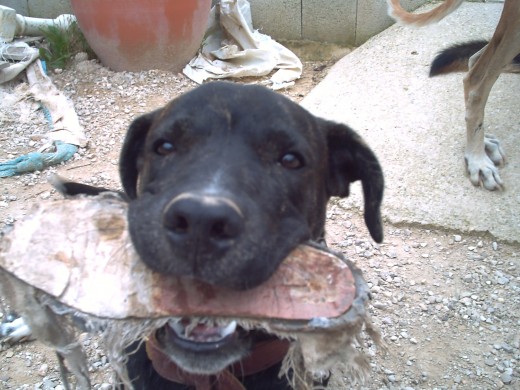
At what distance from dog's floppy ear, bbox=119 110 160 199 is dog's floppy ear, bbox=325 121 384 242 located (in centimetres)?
80

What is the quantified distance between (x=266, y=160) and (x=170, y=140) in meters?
0.37

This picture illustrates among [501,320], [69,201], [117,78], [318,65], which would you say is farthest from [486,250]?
[117,78]

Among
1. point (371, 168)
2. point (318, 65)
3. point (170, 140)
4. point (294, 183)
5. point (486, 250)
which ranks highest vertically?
point (170, 140)

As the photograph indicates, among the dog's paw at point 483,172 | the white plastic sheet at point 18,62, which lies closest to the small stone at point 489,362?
the dog's paw at point 483,172

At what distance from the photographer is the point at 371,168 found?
8.27 feet

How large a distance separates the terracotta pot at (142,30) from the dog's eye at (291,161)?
4.64 metres

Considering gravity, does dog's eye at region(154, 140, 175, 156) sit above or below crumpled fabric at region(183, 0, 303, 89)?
above

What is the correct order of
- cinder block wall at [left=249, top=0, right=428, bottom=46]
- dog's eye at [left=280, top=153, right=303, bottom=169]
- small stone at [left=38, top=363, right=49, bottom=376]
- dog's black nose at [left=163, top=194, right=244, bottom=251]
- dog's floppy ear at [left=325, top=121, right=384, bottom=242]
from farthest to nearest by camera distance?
cinder block wall at [left=249, top=0, right=428, bottom=46]
small stone at [left=38, top=363, right=49, bottom=376]
dog's floppy ear at [left=325, top=121, right=384, bottom=242]
dog's eye at [left=280, top=153, right=303, bottom=169]
dog's black nose at [left=163, top=194, right=244, bottom=251]

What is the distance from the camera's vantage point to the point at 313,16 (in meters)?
7.34

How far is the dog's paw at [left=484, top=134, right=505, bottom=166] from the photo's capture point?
479 cm

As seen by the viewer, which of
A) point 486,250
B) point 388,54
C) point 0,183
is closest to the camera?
point 486,250

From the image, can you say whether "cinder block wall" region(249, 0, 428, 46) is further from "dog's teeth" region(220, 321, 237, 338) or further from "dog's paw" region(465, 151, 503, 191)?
"dog's teeth" region(220, 321, 237, 338)

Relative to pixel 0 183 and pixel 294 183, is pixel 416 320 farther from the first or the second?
pixel 0 183

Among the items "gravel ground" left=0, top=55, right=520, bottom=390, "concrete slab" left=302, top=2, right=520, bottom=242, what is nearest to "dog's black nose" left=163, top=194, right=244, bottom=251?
"gravel ground" left=0, top=55, right=520, bottom=390
